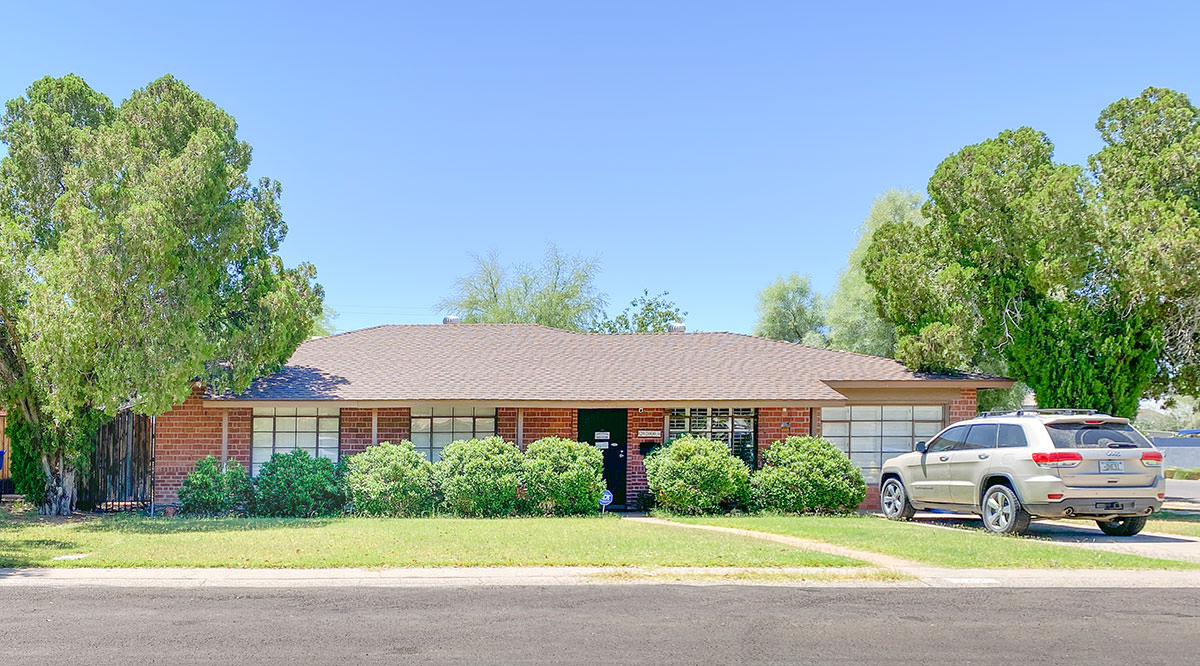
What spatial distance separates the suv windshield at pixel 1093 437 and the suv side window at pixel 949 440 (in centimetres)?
171

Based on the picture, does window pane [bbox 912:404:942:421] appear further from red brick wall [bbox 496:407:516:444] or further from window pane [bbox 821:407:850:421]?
red brick wall [bbox 496:407:516:444]

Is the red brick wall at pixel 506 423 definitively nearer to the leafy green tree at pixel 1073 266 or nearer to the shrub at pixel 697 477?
the shrub at pixel 697 477

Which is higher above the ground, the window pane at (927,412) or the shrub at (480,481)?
the window pane at (927,412)

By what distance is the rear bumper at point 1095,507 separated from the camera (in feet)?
43.3

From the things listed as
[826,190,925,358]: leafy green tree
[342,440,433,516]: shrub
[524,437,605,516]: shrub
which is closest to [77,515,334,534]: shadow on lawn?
[342,440,433,516]: shrub

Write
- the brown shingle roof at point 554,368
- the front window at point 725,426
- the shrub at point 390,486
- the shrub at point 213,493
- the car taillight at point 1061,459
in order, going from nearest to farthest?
1. the car taillight at point 1061,459
2. the shrub at point 390,486
3. the shrub at point 213,493
4. the brown shingle roof at point 554,368
5. the front window at point 725,426

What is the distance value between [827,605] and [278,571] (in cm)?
562

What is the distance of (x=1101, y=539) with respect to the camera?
14016 mm

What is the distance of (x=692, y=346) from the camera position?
76.9 ft

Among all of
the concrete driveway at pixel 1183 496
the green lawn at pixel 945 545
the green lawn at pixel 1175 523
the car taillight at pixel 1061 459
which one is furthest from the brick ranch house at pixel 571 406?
the concrete driveway at pixel 1183 496

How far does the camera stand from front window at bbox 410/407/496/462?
20.1 m

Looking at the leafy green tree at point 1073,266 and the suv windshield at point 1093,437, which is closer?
the suv windshield at point 1093,437

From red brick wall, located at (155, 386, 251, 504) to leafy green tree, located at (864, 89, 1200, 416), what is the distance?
47.6 ft

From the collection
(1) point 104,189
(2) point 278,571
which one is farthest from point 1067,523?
(1) point 104,189
